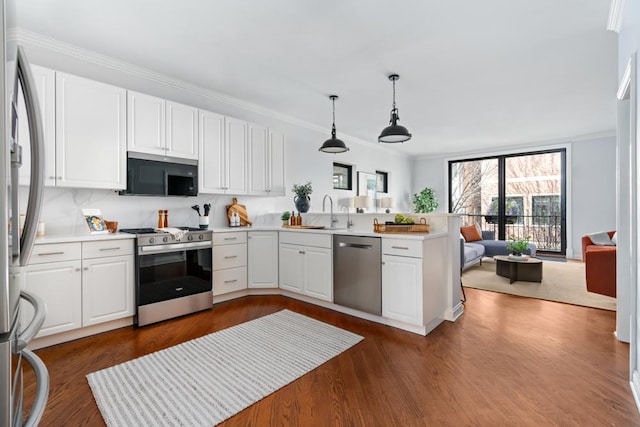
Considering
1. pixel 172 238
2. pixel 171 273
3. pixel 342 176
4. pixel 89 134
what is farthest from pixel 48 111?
pixel 342 176

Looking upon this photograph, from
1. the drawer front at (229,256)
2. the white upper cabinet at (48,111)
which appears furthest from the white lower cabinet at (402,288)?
the white upper cabinet at (48,111)

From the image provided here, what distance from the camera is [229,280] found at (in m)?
3.84

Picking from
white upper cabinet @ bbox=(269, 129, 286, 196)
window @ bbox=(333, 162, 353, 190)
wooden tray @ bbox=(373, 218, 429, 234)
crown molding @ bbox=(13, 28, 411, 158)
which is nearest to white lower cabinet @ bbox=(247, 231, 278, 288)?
white upper cabinet @ bbox=(269, 129, 286, 196)

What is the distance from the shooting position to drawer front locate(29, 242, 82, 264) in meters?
2.46

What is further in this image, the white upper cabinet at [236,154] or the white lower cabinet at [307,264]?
the white upper cabinet at [236,154]

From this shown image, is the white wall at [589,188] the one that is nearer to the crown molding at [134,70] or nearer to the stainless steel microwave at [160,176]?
the crown molding at [134,70]

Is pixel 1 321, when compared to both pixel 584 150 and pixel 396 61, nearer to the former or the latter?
pixel 396 61

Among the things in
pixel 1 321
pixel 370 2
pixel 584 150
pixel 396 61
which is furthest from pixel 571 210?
pixel 1 321

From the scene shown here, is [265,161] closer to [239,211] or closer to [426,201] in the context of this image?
[239,211]

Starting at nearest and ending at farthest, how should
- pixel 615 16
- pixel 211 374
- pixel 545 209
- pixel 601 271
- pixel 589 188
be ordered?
1. pixel 211 374
2. pixel 615 16
3. pixel 601 271
4. pixel 589 188
5. pixel 545 209

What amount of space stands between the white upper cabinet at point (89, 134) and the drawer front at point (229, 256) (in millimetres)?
1237

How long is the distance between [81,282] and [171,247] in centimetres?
77

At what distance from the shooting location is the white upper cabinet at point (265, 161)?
4.27 metres

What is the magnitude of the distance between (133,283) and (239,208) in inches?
66.0
